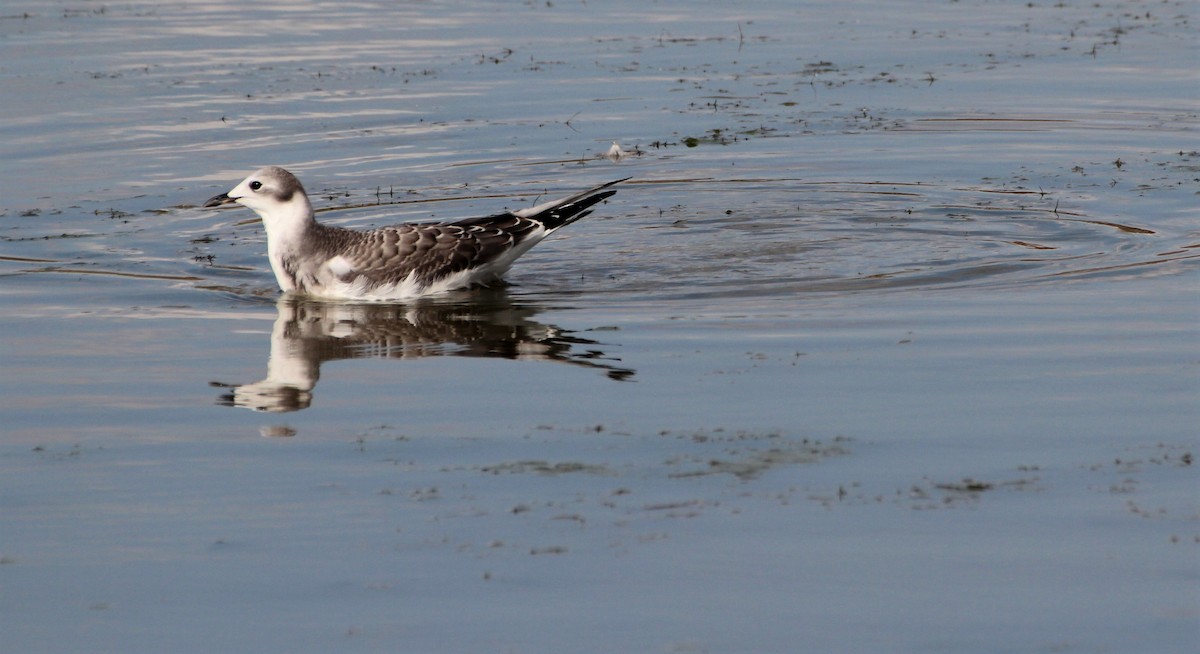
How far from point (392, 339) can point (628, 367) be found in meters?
1.83

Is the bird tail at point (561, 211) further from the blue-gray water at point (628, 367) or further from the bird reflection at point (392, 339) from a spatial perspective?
the bird reflection at point (392, 339)

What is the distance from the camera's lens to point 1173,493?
696 centimetres

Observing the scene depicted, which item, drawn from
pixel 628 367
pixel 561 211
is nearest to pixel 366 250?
pixel 561 211

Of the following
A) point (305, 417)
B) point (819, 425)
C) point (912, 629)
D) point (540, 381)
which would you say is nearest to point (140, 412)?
point (305, 417)

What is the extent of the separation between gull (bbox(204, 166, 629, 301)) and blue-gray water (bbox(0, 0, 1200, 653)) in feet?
0.79

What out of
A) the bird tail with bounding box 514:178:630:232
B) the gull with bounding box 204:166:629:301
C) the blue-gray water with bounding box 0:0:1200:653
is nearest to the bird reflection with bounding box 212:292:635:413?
→ the blue-gray water with bounding box 0:0:1200:653

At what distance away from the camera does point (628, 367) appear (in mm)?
9117

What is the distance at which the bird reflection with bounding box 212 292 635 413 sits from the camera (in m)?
8.99

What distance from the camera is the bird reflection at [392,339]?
899 centimetres

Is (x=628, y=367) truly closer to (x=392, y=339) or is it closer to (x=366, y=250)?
(x=392, y=339)

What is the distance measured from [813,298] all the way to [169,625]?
5.89m

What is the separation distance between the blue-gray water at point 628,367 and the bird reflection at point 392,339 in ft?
0.13

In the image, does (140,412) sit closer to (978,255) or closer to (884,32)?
(978,255)

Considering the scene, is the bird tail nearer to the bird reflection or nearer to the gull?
the gull
